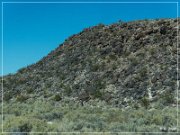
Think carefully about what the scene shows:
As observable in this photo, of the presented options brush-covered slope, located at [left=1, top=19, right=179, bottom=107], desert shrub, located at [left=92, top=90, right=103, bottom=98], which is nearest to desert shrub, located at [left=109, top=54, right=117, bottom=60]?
brush-covered slope, located at [left=1, top=19, right=179, bottom=107]

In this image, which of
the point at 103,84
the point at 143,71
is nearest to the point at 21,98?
the point at 103,84

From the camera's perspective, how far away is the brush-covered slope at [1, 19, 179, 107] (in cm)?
2911

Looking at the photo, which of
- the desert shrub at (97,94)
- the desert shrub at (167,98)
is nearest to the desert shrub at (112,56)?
the desert shrub at (97,94)

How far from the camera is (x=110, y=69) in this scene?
1366 inches

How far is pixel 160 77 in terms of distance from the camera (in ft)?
96.8

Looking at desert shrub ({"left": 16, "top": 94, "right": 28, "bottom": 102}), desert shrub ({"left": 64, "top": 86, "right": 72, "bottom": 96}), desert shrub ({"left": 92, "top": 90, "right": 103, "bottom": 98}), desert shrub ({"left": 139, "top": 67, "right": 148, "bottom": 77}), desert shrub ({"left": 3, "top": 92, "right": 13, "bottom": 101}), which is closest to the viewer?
desert shrub ({"left": 92, "top": 90, "right": 103, "bottom": 98})

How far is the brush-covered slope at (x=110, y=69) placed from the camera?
2911 cm

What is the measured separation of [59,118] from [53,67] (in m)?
21.4

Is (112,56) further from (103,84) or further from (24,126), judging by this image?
(24,126)

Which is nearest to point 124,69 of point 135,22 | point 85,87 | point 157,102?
point 85,87

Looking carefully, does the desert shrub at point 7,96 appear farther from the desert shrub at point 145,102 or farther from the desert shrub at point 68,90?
the desert shrub at point 145,102

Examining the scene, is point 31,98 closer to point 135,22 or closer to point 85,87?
point 85,87

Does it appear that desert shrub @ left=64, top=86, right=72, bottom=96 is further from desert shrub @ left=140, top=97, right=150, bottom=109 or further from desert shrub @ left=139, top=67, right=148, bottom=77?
desert shrub @ left=140, top=97, right=150, bottom=109

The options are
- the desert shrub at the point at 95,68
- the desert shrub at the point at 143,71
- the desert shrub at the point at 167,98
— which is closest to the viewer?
the desert shrub at the point at 167,98
